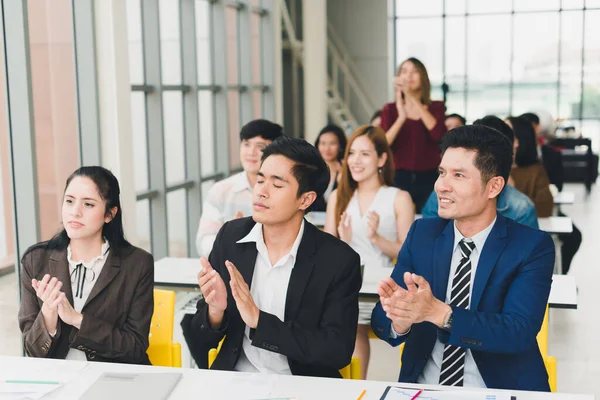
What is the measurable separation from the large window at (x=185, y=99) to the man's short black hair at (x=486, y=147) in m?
3.58

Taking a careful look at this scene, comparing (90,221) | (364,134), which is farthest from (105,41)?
(90,221)

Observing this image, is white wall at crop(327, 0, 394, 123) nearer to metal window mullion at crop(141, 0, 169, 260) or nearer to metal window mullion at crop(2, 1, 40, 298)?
metal window mullion at crop(141, 0, 169, 260)

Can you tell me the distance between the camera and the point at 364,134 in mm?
4223

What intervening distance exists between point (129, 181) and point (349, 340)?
3.02 metres

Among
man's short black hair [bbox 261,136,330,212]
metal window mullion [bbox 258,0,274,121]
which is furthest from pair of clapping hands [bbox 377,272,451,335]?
metal window mullion [bbox 258,0,274,121]

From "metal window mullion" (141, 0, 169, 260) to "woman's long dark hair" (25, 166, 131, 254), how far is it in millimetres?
3180

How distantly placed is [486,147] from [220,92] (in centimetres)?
523

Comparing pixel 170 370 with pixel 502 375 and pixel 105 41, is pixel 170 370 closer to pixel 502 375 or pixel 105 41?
pixel 502 375

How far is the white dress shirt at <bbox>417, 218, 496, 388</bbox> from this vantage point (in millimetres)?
2416

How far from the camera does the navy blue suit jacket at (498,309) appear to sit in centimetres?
227

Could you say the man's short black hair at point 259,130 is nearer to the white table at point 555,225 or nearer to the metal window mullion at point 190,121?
the white table at point 555,225

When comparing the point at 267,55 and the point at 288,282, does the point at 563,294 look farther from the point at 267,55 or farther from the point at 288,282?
the point at 267,55

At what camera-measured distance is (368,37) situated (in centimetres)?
1399

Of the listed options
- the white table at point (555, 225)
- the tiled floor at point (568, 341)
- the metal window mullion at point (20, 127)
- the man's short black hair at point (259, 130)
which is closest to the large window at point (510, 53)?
the tiled floor at point (568, 341)
